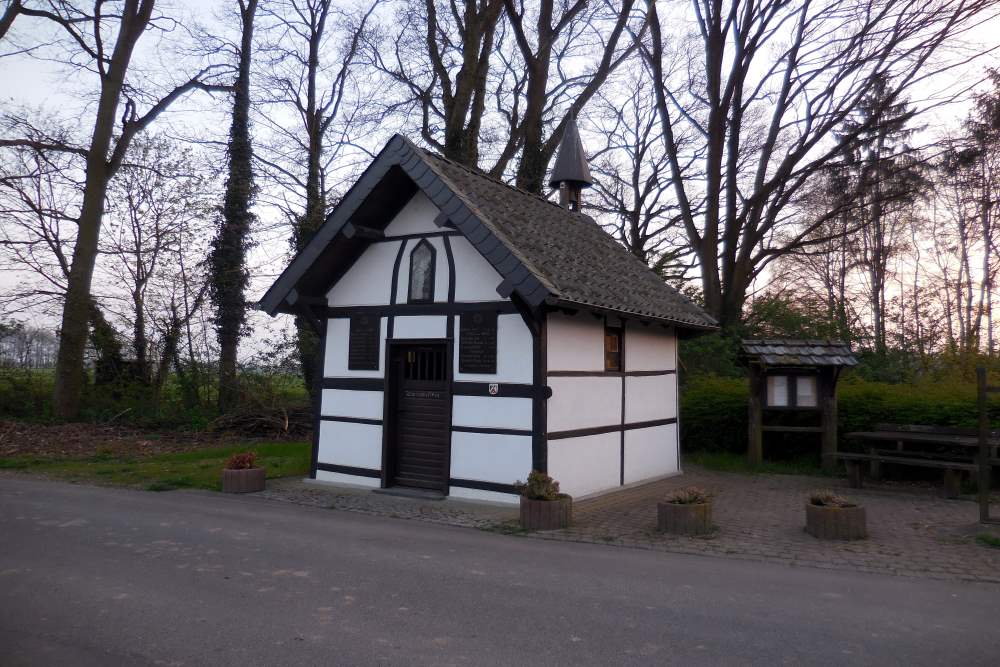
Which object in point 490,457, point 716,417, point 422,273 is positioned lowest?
point 490,457

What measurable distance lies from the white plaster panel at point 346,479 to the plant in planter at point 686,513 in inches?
185

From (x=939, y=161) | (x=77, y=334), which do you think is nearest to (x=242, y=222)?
(x=77, y=334)

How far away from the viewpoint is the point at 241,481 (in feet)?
36.2

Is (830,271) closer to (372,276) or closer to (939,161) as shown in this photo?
(939,161)

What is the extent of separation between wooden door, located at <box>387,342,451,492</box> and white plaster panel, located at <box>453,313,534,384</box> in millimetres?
880

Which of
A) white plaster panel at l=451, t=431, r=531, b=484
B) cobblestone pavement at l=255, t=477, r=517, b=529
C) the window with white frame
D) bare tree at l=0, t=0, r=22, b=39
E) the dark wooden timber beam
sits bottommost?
cobblestone pavement at l=255, t=477, r=517, b=529

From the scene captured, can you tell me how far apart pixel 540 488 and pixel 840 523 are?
339 centimetres

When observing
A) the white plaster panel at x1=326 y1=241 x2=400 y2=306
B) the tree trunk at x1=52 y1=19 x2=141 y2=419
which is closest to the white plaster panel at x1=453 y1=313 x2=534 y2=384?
the white plaster panel at x1=326 y1=241 x2=400 y2=306

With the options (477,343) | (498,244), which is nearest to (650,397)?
(477,343)

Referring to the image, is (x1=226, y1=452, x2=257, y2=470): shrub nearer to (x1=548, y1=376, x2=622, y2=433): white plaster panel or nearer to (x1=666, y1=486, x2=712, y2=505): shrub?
(x1=548, y1=376, x2=622, y2=433): white plaster panel

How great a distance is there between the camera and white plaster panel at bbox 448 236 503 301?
33.6 feet

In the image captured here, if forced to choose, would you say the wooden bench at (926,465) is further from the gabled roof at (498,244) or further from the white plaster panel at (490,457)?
the white plaster panel at (490,457)

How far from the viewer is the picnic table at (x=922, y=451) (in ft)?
35.0

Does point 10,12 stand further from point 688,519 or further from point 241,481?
point 688,519
